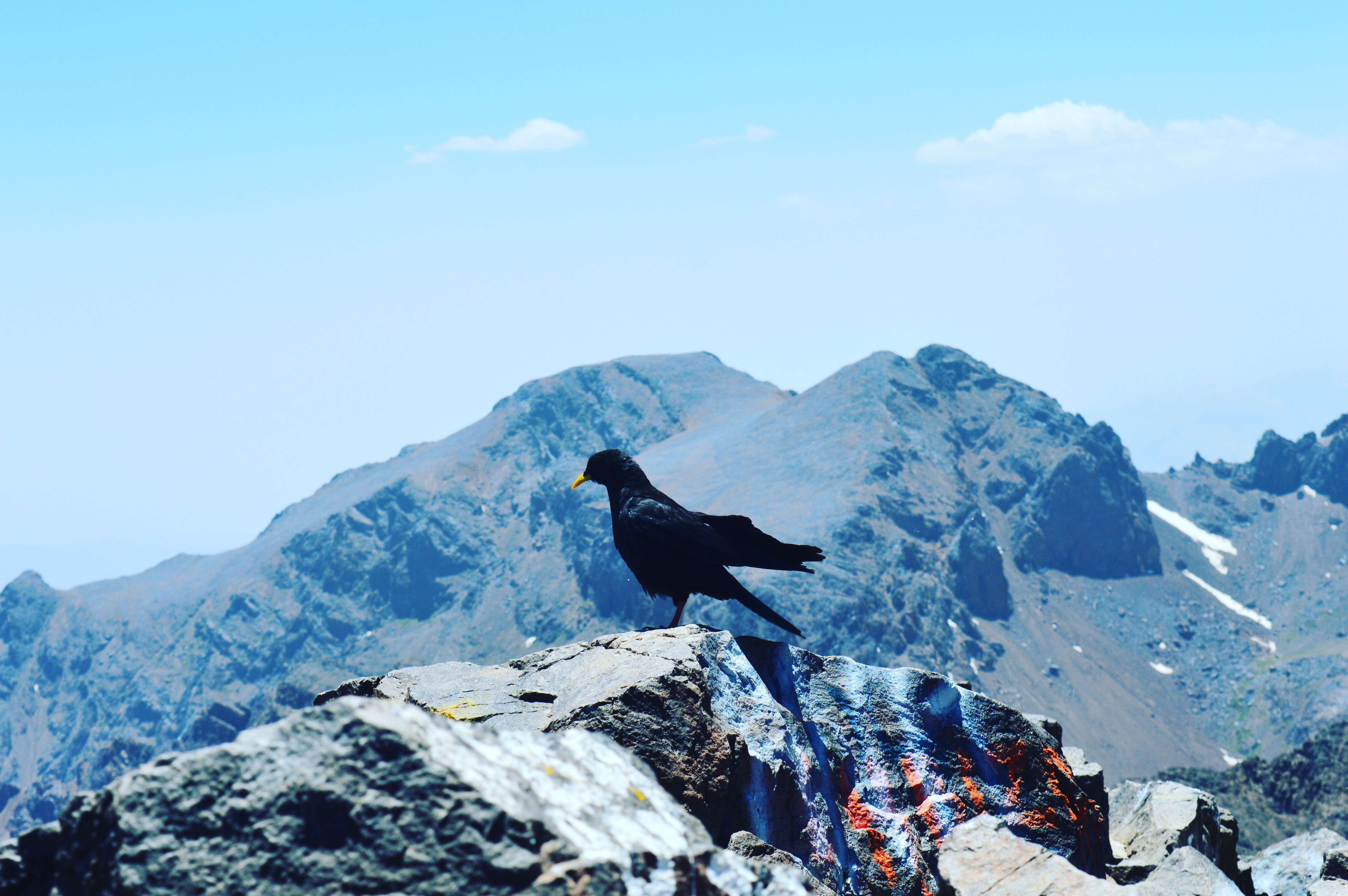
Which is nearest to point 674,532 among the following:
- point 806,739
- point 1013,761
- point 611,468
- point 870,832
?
point 611,468

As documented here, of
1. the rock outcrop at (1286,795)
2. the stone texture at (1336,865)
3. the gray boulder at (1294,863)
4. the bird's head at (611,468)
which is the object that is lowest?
the rock outcrop at (1286,795)

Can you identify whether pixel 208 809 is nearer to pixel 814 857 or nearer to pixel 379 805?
pixel 379 805

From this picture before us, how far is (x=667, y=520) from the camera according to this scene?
610 inches

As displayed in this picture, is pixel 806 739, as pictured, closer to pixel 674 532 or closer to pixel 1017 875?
pixel 1017 875

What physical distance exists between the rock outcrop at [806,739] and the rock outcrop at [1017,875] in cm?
74

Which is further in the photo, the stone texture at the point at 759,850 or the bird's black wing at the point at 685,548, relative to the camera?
the bird's black wing at the point at 685,548

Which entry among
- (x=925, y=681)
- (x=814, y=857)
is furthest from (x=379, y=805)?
(x=925, y=681)

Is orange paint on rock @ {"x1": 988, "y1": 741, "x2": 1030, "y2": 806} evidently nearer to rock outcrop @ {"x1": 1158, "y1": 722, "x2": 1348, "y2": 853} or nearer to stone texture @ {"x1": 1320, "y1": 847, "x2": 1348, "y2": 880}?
stone texture @ {"x1": 1320, "y1": 847, "x2": 1348, "y2": 880}

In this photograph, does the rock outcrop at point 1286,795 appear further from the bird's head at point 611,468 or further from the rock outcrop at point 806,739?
the bird's head at point 611,468

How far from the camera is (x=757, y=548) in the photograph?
14719 mm

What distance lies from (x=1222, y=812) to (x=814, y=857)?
11543mm

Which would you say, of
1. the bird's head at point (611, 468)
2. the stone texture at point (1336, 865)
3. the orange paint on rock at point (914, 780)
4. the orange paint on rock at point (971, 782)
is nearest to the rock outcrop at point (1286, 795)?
the stone texture at point (1336, 865)

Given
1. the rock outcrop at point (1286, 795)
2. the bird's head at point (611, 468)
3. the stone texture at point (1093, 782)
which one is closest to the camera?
the stone texture at point (1093, 782)

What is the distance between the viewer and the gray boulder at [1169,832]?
1555 centimetres
